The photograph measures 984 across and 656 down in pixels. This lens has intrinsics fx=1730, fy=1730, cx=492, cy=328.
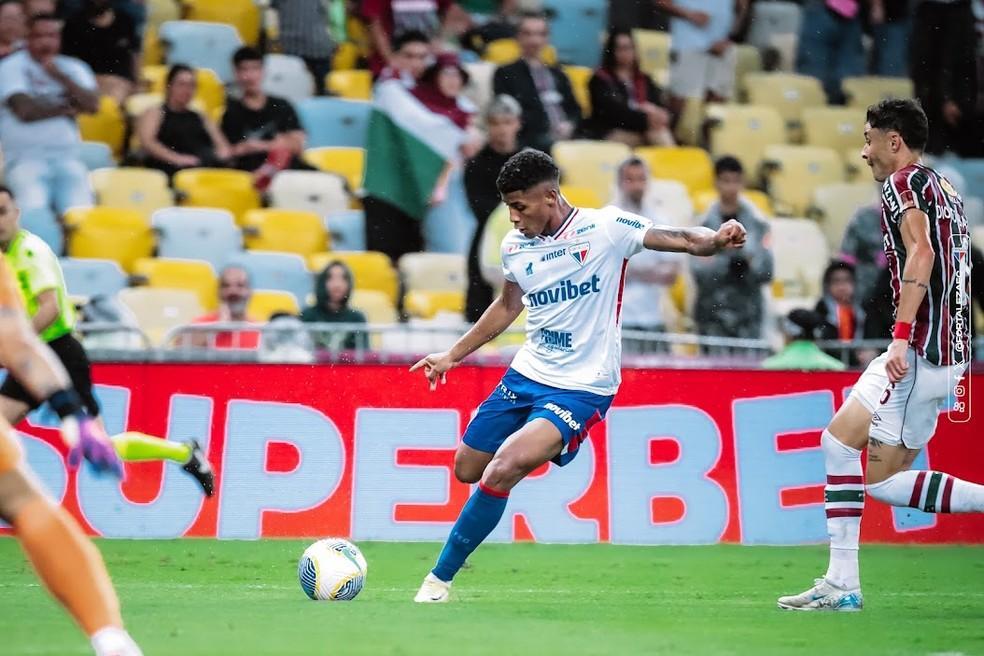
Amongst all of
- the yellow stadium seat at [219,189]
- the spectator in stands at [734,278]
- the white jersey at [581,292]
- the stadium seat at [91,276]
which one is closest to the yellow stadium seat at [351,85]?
the yellow stadium seat at [219,189]

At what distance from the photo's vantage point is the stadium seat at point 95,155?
15648mm

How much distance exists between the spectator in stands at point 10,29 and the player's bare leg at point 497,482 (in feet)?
28.8

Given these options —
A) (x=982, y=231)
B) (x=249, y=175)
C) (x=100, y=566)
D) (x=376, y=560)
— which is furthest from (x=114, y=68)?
(x=100, y=566)

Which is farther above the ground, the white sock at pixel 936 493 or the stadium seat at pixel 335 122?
the white sock at pixel 936 493

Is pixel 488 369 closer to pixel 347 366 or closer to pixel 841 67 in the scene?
pixel 347 366

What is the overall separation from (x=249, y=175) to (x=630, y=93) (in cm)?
380

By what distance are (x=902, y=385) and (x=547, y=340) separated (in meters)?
1.73

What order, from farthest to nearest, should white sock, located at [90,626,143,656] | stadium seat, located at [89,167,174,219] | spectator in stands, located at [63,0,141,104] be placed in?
1. spectator in stands, located at [63,0,141,104]
2. stadium seat, located at [89,167,174,219]
3. white sock, located at [90,626,143,656]

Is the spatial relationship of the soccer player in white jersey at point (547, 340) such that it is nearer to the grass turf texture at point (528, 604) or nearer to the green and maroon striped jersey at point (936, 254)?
the grass turf texture at point (528, 604)

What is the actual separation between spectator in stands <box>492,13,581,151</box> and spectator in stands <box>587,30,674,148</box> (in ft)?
1.89

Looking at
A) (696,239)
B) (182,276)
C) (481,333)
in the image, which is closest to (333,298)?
(182,276)

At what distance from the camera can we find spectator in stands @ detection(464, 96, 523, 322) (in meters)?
13.8

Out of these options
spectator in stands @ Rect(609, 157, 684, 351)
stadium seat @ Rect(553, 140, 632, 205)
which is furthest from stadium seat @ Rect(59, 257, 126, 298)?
stadium seat @ Rect(553, 140, 632, 205)

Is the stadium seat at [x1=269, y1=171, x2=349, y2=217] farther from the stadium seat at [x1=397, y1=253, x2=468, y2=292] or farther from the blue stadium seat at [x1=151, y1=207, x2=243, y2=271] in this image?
the stadium seat at [x1=397, y1=253, x2=468, y2=292]
